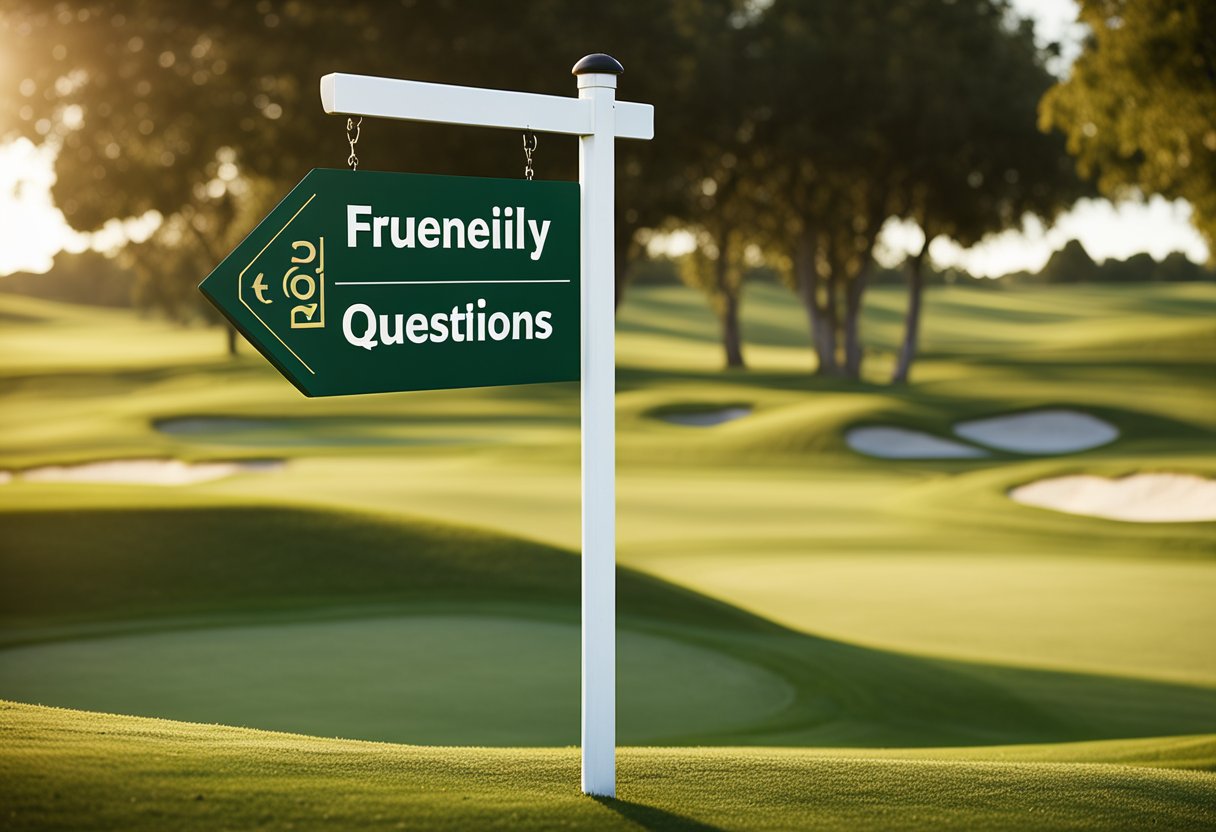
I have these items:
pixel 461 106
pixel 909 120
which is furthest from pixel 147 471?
pixel 909 120

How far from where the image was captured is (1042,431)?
107 feet

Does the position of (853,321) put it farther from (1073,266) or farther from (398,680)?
(1073,266)

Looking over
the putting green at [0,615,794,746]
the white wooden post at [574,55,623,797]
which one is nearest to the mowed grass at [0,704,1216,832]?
the white wooden post at [574,55,623,797]

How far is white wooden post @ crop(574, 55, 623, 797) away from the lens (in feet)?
16.9

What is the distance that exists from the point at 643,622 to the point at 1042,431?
72.1ft

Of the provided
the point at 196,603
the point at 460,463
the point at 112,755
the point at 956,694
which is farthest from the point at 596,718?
the point at 460,463

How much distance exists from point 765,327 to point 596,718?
9397 centimetres

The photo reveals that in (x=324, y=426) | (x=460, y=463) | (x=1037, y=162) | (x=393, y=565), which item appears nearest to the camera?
(x=393, y=565)

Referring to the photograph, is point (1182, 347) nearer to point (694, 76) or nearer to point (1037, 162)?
point (1037, 162)

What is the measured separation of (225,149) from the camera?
40.2 meters

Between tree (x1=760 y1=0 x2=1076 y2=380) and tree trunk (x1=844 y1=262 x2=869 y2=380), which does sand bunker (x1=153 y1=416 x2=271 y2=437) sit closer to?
tree (x1=760 y1=0 x2=1076 y2=380)

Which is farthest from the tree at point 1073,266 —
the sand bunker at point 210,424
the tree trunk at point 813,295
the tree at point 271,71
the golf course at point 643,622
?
the sand bunker at point 210,424

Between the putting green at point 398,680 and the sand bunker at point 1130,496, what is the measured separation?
1165 centimetres

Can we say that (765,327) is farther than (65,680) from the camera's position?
Yes
